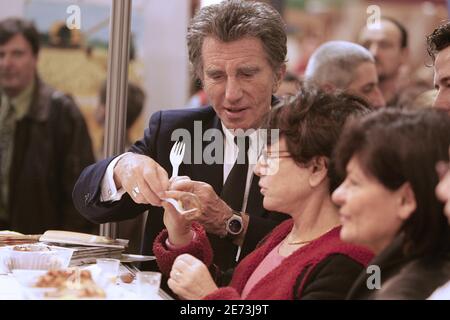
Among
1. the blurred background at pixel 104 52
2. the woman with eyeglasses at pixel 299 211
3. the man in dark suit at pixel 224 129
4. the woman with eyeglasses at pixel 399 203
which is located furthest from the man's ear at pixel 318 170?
the blurred background at pixel 104 52

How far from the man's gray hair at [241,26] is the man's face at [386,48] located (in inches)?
87.3

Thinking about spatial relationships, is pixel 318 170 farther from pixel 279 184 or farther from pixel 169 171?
pixel 169 171

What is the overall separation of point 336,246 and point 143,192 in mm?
656

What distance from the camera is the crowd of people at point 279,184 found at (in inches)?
66.5

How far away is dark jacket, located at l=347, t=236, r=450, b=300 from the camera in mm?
1683

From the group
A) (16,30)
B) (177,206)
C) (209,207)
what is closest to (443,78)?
(209,207)

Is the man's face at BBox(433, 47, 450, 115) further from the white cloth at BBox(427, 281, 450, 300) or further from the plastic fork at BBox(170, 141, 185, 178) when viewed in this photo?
the white cloth at BBox(427, 281, 450, 300)

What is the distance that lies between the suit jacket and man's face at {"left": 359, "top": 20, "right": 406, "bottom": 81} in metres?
2.26

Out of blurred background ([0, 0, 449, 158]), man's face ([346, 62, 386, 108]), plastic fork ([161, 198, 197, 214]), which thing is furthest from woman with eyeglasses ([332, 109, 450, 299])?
blurred background ([0, 0, 449, 158])

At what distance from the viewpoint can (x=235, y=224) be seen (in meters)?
2.51

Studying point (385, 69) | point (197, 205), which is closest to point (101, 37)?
point (385, 69)

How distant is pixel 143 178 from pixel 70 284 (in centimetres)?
51
